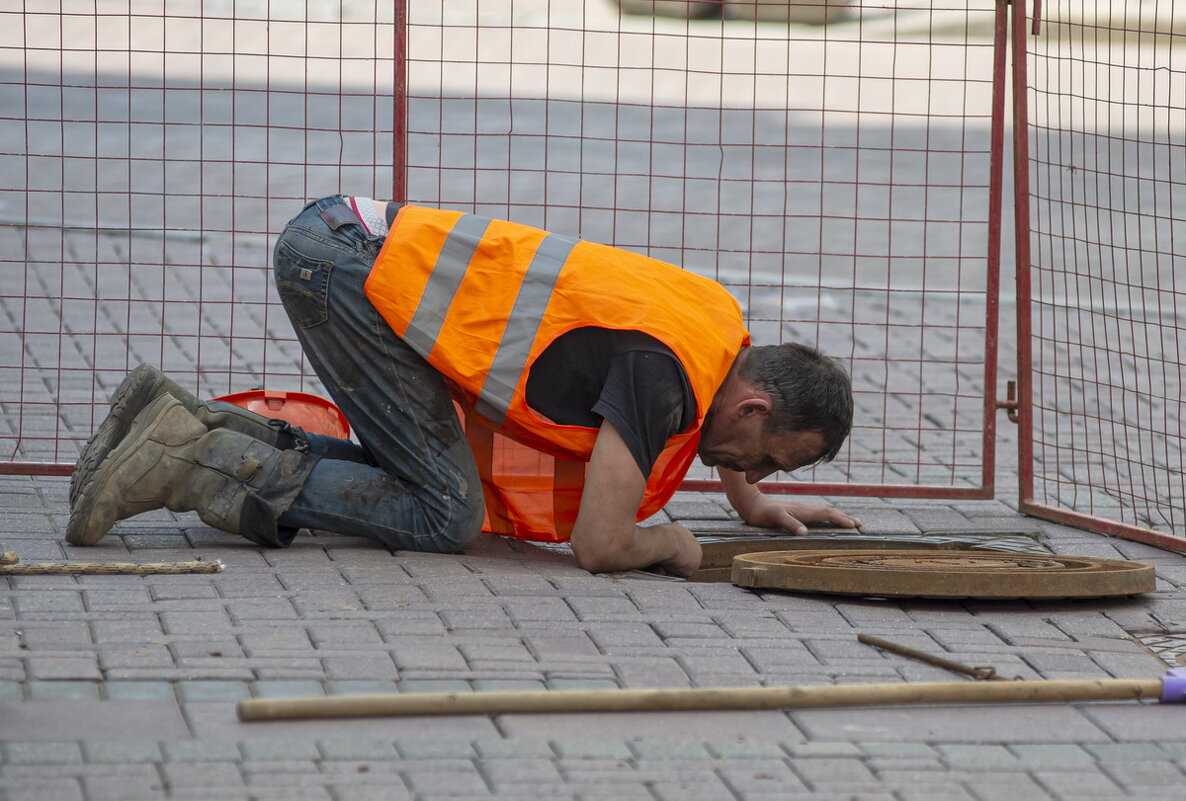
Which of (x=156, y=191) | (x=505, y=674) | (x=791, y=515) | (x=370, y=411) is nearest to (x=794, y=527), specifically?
(x=791, y=515)

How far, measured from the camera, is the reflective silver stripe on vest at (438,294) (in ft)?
14.3

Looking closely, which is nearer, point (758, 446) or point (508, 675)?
point (508, 675)

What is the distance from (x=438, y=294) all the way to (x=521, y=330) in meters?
0.28

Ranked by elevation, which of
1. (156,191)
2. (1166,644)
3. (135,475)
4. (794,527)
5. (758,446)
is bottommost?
(1166,644)

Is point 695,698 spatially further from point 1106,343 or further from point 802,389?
point 1106,343

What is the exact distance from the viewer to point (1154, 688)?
138 inches

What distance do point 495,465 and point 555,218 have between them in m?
6.82

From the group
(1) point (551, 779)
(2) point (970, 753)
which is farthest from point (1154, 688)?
(1) point (551, 779)

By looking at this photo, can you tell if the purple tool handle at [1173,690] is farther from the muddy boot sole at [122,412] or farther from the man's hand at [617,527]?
the muddy boot sole at [122,412]

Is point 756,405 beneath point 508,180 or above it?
beneath

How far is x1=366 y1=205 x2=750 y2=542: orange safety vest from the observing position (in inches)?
166

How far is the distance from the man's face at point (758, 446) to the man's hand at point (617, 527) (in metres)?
0.28

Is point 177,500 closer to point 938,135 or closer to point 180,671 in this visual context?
point 180,671

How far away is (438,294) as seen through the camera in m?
4.36
